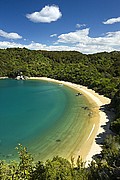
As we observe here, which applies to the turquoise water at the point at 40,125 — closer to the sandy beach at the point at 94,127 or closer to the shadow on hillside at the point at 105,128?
the sandy beach at the point at 94,127

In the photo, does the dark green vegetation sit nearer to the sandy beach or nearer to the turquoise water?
the sandy beach

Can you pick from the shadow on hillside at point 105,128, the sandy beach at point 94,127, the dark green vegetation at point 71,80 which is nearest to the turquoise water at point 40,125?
the sandy beach at point 94,127

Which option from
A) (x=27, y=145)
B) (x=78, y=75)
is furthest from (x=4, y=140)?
(x=78, y=75)

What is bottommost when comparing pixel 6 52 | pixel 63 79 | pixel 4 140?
pixel 4 140

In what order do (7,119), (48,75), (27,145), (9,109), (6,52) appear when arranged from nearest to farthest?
(27,145) → (7,119) → (9,109) → (48,75) → (6,52)

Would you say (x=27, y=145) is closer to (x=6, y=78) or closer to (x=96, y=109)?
(x=96, y=109)

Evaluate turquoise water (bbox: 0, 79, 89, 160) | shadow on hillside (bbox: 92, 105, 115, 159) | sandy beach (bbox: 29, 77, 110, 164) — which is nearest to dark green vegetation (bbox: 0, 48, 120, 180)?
shadow on hillside (bbox: 92, 105, 115, 159)
